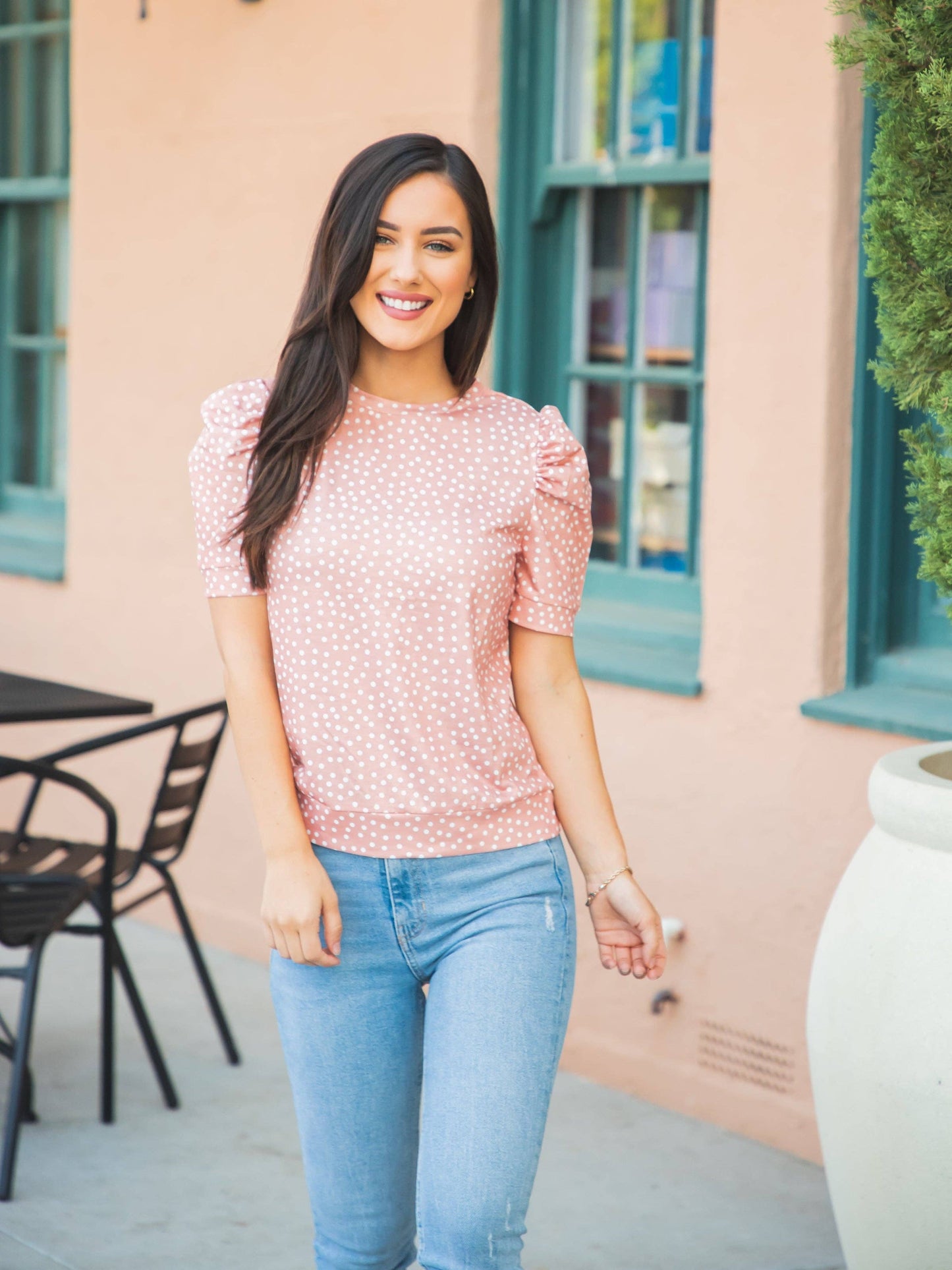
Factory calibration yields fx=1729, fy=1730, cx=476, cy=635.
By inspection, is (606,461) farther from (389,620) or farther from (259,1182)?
(389,620)

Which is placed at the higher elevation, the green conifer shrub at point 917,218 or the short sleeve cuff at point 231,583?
the green conifer shrub at point 917,218

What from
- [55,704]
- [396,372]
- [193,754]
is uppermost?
[396,372]

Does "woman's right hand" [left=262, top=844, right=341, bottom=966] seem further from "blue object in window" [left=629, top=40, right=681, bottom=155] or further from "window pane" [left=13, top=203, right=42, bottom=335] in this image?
"window pane" [left=13, top=203, right=42, bottom=335]

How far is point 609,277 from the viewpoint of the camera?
4.84 m

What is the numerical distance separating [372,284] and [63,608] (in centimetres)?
412

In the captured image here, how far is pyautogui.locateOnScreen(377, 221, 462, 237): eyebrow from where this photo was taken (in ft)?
7.69

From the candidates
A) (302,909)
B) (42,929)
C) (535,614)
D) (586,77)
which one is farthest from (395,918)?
(586,77)

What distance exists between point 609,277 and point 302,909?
119 inches

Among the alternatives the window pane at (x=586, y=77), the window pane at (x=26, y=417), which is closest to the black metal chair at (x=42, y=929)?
the window pane at (x=586, y=77)

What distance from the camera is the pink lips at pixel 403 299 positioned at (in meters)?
2.36

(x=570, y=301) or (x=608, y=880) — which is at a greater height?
(x=570, y=301)

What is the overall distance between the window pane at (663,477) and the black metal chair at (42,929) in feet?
5.51

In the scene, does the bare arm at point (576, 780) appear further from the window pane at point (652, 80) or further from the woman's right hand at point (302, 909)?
the window pane at point (652, 80)

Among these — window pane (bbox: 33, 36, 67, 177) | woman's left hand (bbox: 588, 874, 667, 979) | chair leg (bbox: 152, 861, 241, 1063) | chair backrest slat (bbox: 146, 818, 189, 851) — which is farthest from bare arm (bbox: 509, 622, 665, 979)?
window pane (bbox: 33, 36, 67, 177)
